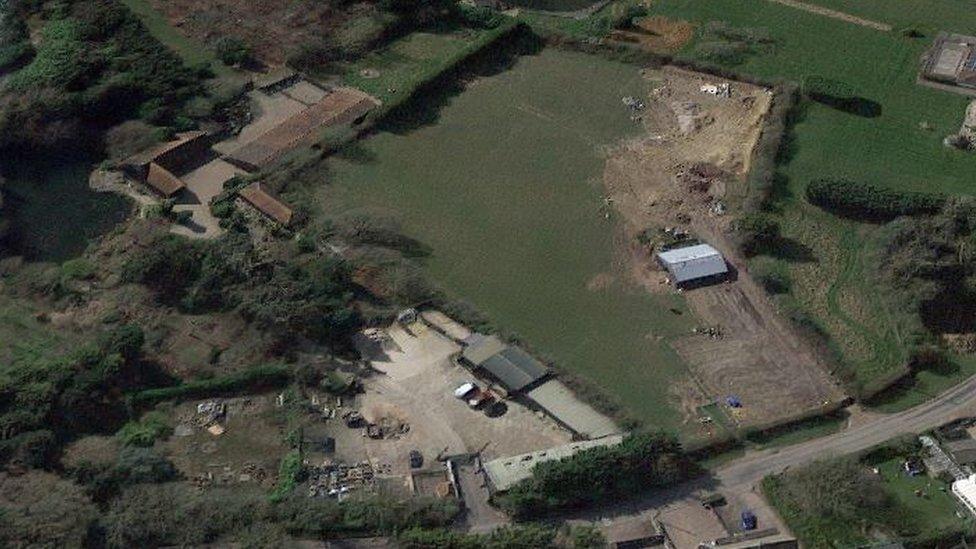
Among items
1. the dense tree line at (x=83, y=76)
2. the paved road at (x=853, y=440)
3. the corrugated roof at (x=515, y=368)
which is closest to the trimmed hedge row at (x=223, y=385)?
the corrugated roof at (x=515, y=368)

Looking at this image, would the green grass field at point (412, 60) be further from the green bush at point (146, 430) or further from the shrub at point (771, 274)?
the green bush at point (146, 430)

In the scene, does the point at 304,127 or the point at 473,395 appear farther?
the point at 304,127

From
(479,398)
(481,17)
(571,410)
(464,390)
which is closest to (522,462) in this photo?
(571,410)

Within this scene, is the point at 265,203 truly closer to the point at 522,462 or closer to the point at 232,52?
the point at 232,52

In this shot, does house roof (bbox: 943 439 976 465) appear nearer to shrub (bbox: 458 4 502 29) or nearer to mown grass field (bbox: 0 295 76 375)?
shrub (bbox: 458 4 502 29)

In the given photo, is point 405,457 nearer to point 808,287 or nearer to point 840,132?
point 808,287

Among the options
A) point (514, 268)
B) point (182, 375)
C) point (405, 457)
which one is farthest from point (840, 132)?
point (182, 375)

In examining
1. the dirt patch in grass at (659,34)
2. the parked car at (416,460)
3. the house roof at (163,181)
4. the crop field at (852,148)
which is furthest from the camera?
the dirt patch in grass at (659,34)

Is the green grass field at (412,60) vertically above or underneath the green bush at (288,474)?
above

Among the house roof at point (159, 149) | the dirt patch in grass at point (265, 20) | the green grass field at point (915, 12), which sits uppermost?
the green grass field at point (915, 12)
